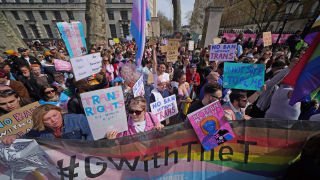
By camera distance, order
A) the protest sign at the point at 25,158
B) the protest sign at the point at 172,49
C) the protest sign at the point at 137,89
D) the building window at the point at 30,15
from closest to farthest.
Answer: the protest sign at the point at 25,158 → the protest sign at the point at 137,89 → the protest sign at the point at 172,49 → the building window at the point at 30,15

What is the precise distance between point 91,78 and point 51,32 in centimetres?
5068

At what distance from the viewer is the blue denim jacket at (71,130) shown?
1.72 meters

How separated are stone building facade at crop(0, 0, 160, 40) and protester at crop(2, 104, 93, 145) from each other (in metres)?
38.3

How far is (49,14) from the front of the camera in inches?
1519

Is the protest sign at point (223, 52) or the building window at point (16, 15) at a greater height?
the building window at point (16, 15)

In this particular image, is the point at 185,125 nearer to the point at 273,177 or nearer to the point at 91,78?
the point at 273,177

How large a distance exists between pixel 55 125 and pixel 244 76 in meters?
3.01

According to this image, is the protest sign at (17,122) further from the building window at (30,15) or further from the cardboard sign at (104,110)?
the building window at (30,15)

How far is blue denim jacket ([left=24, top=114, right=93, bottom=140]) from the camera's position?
1.72 meters

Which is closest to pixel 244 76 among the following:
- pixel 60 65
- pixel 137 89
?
pixel 137 89

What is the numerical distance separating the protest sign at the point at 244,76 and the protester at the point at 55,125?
2.51m

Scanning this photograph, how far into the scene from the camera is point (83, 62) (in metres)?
2.80

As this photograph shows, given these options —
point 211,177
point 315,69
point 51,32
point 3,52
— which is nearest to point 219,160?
point 211,177

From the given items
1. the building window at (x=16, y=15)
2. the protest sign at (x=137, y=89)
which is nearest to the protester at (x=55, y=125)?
the protest sign at (x=137, y=89)
